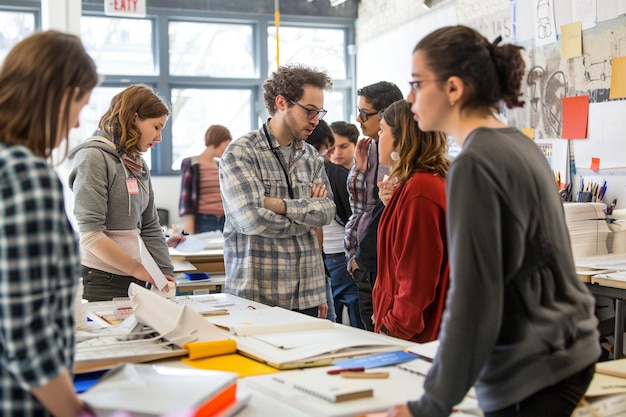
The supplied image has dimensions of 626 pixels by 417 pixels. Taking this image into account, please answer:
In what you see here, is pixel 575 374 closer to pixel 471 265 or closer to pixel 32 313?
pixel 471 265

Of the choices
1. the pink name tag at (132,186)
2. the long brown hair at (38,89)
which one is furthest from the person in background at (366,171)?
the long brown hair at (38,89)

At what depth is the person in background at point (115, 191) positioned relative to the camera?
2596 millimetres

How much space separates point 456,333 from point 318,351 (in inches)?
28.0

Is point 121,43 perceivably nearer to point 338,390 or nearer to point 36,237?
point 338,390

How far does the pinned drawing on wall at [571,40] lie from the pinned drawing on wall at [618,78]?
1.11 ft

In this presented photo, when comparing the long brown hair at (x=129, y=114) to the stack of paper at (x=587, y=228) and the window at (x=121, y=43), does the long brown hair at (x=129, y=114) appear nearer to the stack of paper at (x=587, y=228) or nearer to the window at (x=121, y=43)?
the stack of paper at (x=587, y=228)

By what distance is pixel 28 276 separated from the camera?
3.50 ft

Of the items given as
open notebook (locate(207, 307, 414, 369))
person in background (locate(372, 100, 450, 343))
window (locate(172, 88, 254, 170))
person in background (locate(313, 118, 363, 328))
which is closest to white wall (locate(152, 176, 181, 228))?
window (locate(172, 88, 254, 170))

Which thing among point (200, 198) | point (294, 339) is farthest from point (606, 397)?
point (200, 198)

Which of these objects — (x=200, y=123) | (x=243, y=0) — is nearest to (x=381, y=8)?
(x=243, y=0)

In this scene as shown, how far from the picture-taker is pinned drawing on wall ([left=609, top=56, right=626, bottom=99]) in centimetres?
406

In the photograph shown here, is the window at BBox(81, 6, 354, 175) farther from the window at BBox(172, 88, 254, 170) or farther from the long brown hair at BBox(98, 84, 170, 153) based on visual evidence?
the long brown hair at BBox(98, 84, 170, 153)

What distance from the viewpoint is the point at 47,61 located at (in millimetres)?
1186

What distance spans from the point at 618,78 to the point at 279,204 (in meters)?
2.39
